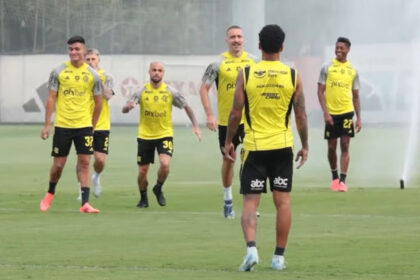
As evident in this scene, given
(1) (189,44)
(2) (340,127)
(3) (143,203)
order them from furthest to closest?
(1) (189,44) < (2) (340,127) < (3) (143,203)

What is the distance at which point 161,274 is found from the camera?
10688 mm

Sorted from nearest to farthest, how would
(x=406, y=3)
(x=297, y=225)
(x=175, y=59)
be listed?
(x=297, y=225)
(x=406, y=3)
(x=175, y=59)

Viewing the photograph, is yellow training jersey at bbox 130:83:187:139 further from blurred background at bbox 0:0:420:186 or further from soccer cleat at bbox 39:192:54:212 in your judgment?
blurred background at bbox 0:0:420:186

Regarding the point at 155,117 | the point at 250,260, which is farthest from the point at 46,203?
the point at 250,260

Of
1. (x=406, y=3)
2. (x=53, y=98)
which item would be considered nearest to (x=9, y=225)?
(x=53, y=98)

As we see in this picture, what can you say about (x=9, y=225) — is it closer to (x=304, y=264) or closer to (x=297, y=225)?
(x=297, y=225)

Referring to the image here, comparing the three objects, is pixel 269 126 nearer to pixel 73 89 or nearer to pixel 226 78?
pixel 226 78

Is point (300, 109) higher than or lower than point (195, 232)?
higher

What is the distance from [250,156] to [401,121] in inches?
1447

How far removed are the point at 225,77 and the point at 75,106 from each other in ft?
6.56

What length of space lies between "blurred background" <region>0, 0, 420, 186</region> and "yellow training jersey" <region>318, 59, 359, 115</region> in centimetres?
1696

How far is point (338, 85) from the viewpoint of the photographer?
20.1 meters

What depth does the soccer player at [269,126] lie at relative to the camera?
11.1 meters

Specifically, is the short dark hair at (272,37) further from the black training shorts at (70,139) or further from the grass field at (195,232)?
the black training shorts at (70,139)
